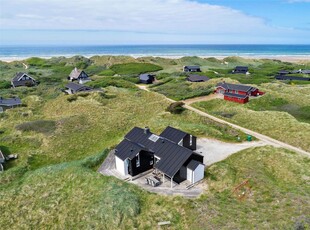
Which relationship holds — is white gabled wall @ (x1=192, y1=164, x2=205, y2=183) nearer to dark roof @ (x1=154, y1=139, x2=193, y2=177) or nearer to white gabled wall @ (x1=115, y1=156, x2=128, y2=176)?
dark roof @ (x1=154, y1=139, x2=193, y2=177)

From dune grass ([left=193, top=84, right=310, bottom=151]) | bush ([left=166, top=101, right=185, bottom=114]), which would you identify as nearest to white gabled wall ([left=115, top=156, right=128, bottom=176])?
bush ([left=166, top=101, right=185, bottom=114])

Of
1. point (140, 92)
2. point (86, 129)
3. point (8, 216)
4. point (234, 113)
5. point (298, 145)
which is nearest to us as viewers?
point (8, 216)

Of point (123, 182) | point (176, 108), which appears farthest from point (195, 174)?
point (176, 108)

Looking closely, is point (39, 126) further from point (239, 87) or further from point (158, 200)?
point (239, 87)

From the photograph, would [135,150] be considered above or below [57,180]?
above

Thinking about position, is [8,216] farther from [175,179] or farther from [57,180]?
[175,179]

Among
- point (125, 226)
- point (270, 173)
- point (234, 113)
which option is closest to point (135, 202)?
point (125, 226)

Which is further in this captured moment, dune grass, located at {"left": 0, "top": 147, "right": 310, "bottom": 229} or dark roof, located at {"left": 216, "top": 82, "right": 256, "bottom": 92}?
dark roof, located at {"left": 216, "top": 82, "right": 256, "bottom": 92}
